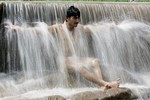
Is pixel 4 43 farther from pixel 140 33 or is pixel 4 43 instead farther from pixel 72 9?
pixel 140 33

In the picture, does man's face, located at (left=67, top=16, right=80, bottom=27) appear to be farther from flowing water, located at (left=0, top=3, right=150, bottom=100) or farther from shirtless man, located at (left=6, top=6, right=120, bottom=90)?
flowing water, located at (left=0, top=3, right=150, bottom=100)

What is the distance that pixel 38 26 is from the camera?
29.8ft

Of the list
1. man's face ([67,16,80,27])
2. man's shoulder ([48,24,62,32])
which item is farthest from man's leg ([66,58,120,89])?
man's shoulder ([48,24,62,32])

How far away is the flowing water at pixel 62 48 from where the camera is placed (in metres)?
8.00

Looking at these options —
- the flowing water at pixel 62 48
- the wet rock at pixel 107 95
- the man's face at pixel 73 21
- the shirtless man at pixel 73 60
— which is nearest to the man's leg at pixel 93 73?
the shirtless man at pixel 73 60

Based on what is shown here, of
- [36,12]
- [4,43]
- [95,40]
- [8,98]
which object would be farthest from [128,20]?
[8,98]

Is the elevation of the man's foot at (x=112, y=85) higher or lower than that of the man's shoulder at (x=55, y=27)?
lower

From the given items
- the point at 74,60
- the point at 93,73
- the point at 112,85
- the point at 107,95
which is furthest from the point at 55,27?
the point at 107,95

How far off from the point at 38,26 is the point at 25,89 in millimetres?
1893

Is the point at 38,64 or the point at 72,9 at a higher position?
the point at 72,9

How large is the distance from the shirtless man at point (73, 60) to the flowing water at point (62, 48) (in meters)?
0.09

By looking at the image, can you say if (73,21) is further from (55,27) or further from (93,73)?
(93,73)

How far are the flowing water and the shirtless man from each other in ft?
0.30

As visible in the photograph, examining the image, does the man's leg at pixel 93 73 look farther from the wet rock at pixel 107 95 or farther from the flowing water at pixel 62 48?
the wet rock at pixel 107 95
